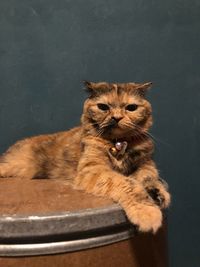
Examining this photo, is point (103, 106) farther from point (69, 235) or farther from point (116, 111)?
point (69, 235)

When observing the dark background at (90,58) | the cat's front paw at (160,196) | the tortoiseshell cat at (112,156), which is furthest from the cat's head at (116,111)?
the dark background at (90,58)

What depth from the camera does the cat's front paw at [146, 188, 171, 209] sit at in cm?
97

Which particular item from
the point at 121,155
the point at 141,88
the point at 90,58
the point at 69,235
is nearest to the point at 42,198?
the point at 69,235

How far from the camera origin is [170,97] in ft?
5.28

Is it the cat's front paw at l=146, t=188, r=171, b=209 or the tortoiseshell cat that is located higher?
the tortoiseshell cat

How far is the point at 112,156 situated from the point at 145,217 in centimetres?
26

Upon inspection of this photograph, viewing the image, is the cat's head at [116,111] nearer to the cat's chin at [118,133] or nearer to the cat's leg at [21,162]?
the cat's chin at [118,133]

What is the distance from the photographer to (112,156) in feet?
3.58

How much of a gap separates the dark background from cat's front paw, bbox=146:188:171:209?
62 cm

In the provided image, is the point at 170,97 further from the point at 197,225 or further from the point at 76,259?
the point at 76,259

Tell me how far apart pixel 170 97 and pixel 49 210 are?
3.02 feet

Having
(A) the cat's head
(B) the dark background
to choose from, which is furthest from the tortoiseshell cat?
(B) the dark background

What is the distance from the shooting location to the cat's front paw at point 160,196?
97 centimetres

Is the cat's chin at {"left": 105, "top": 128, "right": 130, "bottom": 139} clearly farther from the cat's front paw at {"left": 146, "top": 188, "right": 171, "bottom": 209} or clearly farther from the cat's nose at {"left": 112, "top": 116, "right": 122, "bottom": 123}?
the cat's front paw at {"left": 146, "top": 188, "right": 171, "bottom": 209}
